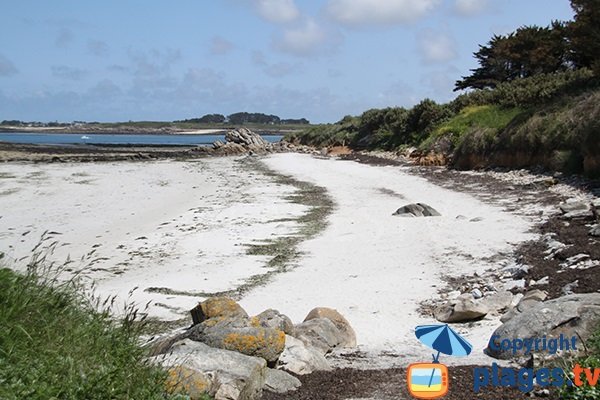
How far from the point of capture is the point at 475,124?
2781 cm

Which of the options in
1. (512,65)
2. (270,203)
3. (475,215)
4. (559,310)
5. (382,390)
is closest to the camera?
(382,390)

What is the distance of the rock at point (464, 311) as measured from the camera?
7344 mm

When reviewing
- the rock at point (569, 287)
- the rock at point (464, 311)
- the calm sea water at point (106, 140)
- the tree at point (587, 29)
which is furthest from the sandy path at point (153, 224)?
the calm sea water at point (106, 140)

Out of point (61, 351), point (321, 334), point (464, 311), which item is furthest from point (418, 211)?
point (61, 351)

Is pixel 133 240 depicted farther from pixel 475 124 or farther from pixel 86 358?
pixel 475 124

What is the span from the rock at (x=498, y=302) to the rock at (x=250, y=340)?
324 centimetres

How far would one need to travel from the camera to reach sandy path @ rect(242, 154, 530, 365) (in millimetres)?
7617

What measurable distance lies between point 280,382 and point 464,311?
10.4 ft

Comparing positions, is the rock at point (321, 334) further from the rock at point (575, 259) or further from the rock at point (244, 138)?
the rock at point (244, 138)

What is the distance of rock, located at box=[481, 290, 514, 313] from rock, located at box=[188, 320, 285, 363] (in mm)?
3241

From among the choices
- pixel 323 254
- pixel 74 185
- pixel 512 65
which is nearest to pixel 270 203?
pixel 323 254

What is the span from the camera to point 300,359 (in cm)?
563

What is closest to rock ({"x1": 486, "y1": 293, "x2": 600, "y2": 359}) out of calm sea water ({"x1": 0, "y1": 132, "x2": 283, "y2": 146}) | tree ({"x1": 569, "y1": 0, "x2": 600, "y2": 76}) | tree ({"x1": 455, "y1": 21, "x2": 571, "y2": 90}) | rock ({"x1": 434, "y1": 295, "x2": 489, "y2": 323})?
rock ({"x1": 434, "y1": 295, "x2": 489, "y2": 323})

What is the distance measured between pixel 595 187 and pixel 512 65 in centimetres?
2923
